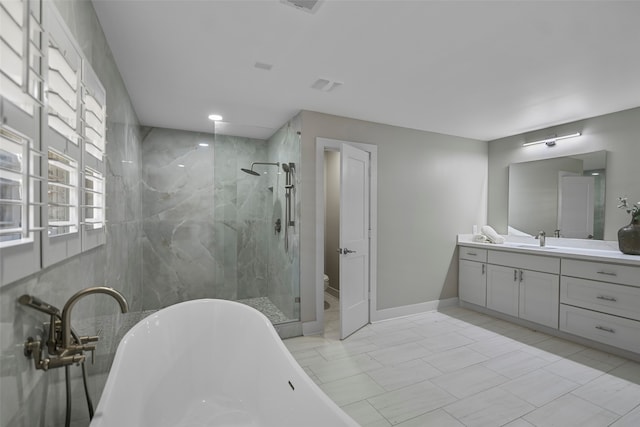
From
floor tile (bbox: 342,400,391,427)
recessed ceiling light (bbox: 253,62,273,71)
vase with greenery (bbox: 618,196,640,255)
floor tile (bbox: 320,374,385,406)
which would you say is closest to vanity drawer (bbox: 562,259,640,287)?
vase with greenery (bbox: 618,196,640,255)

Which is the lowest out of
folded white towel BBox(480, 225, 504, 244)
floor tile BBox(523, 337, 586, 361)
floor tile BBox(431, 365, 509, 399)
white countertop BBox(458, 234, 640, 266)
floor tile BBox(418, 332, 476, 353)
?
floor tile BBox(523, 337, 586, 361)

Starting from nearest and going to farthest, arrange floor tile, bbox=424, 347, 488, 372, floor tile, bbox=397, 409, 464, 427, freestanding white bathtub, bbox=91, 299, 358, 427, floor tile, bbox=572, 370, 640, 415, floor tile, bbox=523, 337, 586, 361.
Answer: freestanding white bathtub, bbox=91, 299, 358, 427, floor tile, bbox=397, 409, 464, 427, floor tile, bbox=572, 370, 640, 415, floor tile, bbox=424, 347, 488, 372, floor tile, bbox=523, 337, 586, 361

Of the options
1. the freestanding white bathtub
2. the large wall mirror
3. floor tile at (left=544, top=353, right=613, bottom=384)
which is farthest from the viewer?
the large wall mirror

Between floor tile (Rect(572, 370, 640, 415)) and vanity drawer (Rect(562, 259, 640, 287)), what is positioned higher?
vanity drawer (Rect(562, 259, 640, 287))

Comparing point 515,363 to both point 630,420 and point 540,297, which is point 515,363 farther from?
point 540,297

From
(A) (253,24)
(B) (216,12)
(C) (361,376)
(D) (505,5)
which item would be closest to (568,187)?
(D) (505,5)

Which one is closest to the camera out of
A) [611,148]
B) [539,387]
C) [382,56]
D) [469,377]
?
[382,56]

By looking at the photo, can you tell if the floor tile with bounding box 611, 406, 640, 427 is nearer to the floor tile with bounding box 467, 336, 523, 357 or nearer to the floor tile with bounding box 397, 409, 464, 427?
the floor tile with bounding box 467, 336, 523, 357

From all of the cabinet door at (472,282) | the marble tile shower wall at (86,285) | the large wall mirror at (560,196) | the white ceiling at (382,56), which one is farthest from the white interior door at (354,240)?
the large wall mirror at (560,196)

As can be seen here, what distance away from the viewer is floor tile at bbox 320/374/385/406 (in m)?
1.97

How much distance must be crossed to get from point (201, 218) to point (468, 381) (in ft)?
11.4

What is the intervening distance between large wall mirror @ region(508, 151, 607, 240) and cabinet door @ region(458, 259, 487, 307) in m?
0.76

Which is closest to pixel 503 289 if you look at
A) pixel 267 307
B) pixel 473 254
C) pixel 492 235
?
pixel 473 254

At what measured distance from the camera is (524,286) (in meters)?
3.23
